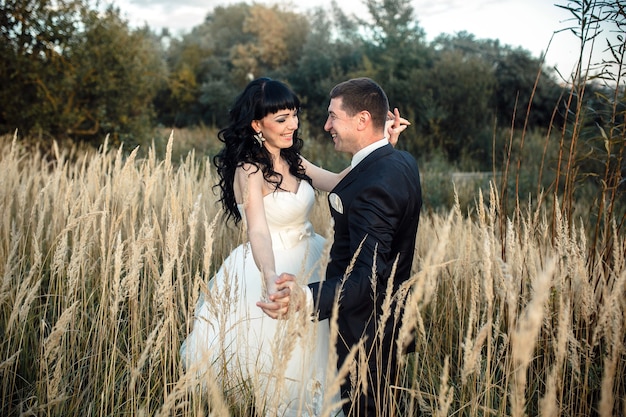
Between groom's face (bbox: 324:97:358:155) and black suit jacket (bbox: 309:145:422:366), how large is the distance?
20 cm

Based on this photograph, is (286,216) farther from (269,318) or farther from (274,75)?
(274,75)

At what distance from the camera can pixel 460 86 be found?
16859mm

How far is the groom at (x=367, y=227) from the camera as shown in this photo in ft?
6.66

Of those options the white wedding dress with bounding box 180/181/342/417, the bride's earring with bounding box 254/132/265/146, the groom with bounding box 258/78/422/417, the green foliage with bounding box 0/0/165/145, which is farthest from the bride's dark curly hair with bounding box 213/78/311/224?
the green foliage with bounding box 0/0/165/145

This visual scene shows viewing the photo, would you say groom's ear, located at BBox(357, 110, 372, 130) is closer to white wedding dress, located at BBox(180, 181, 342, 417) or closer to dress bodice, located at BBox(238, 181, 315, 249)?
white wedding dress, located at BBox(180, 181, 342, 417)

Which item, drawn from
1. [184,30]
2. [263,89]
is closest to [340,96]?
[263,89]

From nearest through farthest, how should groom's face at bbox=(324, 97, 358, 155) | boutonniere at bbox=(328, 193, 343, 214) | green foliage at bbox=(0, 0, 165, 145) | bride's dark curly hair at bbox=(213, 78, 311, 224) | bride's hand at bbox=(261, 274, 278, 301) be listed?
1. bride's hand at bbox=(261, 274, 278, 301)
2. boutonniere at bbox=(328, 193, 343, 214)
3. groom's face at bbox=(324, 97, 358, 155)
4. bride's dark curly hair at bbox=(213, 78, 311, 224)
5. green foliage at bbox=(0, 0, 165, 145)

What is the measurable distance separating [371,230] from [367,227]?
22 mm

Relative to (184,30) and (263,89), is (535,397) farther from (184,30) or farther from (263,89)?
(184,30)

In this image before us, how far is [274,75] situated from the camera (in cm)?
2631

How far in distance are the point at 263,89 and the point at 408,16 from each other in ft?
67.8

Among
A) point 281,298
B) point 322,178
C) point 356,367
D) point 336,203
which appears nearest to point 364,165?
point 336,203

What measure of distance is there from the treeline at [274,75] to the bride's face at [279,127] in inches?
51.4

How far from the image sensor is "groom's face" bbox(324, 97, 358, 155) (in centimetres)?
255
